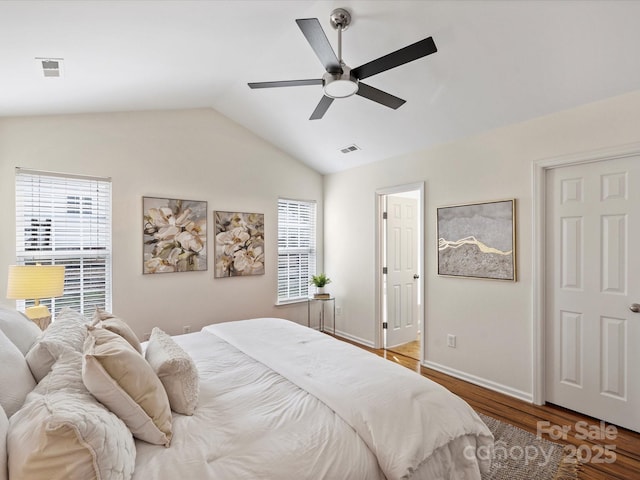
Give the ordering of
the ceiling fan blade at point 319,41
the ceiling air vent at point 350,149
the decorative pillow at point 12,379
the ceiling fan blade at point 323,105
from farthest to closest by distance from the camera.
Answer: the ceiling air vent at point 350,149, the ceiling fan blade at point 323,105, the ceiling fan blade at point 319,41, the decorative pillow at point 12,379

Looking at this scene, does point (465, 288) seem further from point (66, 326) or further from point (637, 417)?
point (66, 326)

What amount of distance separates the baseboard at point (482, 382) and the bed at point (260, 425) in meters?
1.65

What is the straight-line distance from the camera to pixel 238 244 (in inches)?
170

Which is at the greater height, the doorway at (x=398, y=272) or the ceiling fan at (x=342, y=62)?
the ceiling fan at (x=342, y=62)

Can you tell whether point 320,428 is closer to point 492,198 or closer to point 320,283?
point 492,198

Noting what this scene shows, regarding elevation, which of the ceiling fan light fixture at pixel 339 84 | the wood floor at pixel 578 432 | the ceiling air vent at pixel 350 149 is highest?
the ceiling air vent at pixel 350 149

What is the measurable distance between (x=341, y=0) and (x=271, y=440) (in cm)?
267

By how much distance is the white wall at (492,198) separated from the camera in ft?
8.58

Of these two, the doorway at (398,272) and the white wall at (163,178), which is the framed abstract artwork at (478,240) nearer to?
the doorway at (398,272)

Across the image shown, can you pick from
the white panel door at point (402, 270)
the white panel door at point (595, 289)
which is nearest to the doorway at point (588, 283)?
the white panel door at point (595, 289)

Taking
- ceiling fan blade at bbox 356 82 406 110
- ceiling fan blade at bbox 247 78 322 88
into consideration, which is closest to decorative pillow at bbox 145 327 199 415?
ceiling fan blade at bbox 247 78 322 88

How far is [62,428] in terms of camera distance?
36.2 inches

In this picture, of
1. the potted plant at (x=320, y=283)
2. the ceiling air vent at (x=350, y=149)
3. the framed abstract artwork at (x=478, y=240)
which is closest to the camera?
the framed abstract artwork at (x=478, y=240)

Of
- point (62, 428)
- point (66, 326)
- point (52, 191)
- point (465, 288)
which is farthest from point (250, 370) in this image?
point (52, 191)
